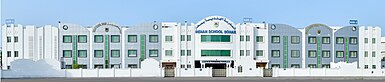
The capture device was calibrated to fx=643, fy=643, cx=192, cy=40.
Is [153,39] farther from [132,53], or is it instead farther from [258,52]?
[258,52]

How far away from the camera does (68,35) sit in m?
83.4

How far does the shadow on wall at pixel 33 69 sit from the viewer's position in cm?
6574

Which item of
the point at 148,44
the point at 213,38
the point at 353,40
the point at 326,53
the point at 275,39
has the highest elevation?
the point at 213,38

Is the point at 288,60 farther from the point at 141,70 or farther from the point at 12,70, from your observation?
the point at 12,70

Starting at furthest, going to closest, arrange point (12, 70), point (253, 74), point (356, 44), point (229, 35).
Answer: point (356, 44), point (229, 35), point (253, 74), point (12, 70)

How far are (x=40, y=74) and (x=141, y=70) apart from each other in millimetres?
10650

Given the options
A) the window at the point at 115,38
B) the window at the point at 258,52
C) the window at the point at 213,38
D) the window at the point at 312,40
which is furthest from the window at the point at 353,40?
the window at the point at 115,38

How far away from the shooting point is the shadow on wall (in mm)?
65738

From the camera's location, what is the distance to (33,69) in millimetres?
66625

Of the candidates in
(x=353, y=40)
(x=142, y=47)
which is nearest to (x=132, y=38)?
(x=142, y=47)

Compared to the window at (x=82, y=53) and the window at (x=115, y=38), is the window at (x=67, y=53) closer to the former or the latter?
the window at (x=82, y=53)

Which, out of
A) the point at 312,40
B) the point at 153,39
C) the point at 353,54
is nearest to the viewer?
the point at 153,39

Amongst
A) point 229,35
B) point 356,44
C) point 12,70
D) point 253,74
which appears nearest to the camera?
point 12,70

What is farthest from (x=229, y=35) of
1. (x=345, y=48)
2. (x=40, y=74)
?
(x=40, y=74)
